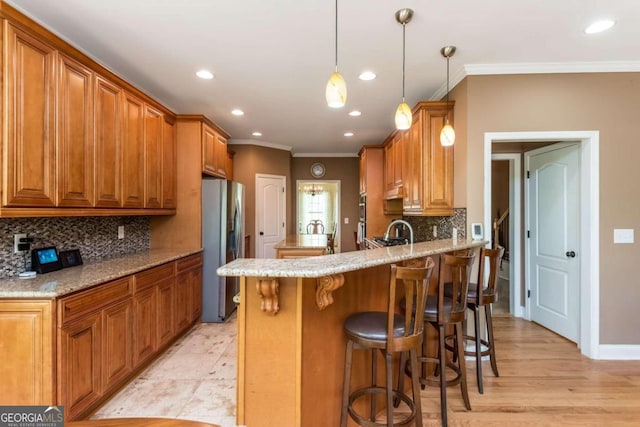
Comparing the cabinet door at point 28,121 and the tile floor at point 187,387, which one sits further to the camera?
the tile floor at point 187,387

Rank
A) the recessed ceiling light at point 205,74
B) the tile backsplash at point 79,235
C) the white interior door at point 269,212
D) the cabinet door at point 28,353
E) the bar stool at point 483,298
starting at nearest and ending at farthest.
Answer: the cabinet door at point 28,353 < the tile backsplash at point 79,235 < the bar stool at point 483,298 < the recessed ceiling light at point 205,74 < the white interior door at point 269,212

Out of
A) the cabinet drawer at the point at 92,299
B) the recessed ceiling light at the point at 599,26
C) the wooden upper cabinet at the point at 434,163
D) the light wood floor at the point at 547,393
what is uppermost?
the recessed ceiling light at the point at 599,26

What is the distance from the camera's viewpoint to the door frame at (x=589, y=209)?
2.84 metres

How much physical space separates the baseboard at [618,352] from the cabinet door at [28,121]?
456 centimetres

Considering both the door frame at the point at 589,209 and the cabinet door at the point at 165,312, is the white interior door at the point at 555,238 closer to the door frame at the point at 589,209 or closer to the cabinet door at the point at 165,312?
the door frame at the point at 589,209

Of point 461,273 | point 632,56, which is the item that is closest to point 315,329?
point 461,273

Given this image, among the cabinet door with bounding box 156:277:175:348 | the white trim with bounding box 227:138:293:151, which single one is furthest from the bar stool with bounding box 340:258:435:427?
the white trim with bounding box 227:138:293:151

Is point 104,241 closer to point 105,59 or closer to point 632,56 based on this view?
point 105,59

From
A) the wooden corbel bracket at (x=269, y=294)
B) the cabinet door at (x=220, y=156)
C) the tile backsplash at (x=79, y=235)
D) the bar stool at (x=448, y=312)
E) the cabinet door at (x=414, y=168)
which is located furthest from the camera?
the cabinet door at (x=220, y=156)

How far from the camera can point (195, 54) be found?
262 cm

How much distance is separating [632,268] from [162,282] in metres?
4.26

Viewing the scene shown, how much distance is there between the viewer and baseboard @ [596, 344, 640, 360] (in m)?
2.82

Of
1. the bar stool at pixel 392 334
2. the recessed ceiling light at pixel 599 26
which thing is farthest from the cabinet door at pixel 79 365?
the recessed ceiling light at pixel 599 26

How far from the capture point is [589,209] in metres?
2.88
